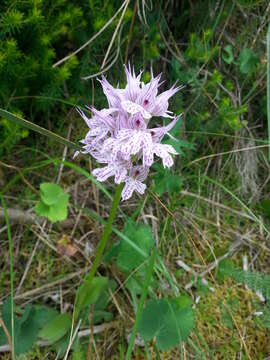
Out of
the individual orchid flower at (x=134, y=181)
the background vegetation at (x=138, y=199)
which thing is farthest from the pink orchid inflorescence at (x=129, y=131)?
the background vegetation at (x=138, y=199)

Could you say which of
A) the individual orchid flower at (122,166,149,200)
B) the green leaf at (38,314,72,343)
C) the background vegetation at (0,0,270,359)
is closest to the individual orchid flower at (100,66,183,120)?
the individual orchid flower at (122,166,149,200)

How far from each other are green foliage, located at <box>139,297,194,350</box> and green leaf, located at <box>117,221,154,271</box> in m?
0.15

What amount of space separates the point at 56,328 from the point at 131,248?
376 millimetres

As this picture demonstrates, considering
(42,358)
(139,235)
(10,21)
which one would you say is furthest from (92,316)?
(10,21)

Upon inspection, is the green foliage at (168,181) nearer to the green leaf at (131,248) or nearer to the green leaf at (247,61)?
the green leaf at (131,248)

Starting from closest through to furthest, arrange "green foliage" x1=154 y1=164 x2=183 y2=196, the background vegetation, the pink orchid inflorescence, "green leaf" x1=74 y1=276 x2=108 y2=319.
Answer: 1. the pink orchid inflorescence
2. "green leaf" x1=74 y1=276 x2=108 y2=319
3. the background vegetation
4. "green foliage" x1=154 y1=164 x2=183 y2=196

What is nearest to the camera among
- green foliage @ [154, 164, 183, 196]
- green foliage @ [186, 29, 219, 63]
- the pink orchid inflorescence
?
the pink orchid inflorescence

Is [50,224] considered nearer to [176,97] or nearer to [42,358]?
[42,358]

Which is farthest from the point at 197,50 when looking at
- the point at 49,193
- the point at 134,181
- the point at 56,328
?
the point at 56,328

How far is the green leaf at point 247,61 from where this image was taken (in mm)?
1980

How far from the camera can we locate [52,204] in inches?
62.8

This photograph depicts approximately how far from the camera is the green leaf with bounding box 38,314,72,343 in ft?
4.72

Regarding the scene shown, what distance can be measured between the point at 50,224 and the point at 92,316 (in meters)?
0.48

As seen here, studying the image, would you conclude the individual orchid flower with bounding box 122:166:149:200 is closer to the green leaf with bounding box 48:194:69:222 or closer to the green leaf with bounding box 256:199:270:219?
the green leaf with bounding box 48:194:69:222
